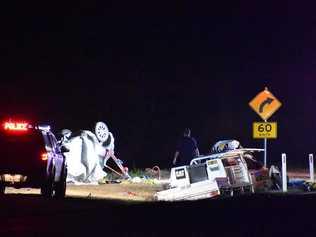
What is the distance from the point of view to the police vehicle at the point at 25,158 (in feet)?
57.9

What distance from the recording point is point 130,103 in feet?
180

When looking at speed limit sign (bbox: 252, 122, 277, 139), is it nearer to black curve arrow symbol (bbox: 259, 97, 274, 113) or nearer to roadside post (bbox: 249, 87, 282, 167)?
roadside post (bbox: 249, 87, 282, 167)

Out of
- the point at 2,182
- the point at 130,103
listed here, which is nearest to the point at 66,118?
the point at 130,103

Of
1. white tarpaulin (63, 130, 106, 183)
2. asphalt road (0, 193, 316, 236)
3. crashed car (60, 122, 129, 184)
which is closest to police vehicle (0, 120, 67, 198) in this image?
asphalt road (0, 193, 316, 236)

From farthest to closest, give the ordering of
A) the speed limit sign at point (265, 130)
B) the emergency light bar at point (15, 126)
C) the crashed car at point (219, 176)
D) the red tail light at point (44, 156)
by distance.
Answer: the speed limit sign at point (265, 130) → the crashed car at point (219, 176) → the emergency light bar at point (15, 126) → the red tail light at point (44, 156)

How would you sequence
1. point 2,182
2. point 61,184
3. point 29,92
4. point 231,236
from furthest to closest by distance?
point 29,92
point 61,184
point 2,182
point 231,236

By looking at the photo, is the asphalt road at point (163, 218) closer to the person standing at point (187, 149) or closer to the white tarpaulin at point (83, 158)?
the person standing at point (187, 149)

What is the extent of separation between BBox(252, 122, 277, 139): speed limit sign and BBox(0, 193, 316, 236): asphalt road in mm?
6562

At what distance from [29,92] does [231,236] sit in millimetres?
47923

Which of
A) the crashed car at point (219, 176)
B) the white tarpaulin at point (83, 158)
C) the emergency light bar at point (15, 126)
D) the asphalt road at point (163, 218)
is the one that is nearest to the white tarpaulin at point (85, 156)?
the white tarpaulin at point (83, 158)

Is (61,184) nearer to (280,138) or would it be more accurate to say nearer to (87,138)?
(87,138)

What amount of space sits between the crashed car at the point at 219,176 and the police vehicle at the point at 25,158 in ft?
13.6

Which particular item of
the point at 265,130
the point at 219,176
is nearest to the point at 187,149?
the point at 265,130

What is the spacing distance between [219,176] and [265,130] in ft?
9.69
